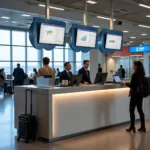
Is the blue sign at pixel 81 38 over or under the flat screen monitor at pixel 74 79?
over

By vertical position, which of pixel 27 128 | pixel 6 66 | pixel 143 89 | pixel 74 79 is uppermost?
pixel 6 66

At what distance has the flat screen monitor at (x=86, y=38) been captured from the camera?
21.7 ft

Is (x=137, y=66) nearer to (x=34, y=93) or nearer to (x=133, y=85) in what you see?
(x=133, y=85)

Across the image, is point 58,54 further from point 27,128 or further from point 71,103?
point 27,128

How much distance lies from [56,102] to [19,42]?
1312cm

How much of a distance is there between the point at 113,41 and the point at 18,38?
1087 centimetres

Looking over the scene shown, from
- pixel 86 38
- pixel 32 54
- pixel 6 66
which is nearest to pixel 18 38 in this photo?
pixel 32 54

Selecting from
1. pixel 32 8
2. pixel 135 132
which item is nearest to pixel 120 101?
pixel 135 132

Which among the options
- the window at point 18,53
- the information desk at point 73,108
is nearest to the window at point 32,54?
the window at point 18,53

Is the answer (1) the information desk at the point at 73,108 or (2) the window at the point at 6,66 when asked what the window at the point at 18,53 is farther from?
(1) the information desk at the point at 73,108

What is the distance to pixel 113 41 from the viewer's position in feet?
25.2

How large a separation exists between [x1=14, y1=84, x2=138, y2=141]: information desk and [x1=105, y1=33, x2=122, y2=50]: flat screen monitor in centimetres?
158

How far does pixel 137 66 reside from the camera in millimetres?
5535

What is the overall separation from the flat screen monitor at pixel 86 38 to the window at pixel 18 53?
1109cm
